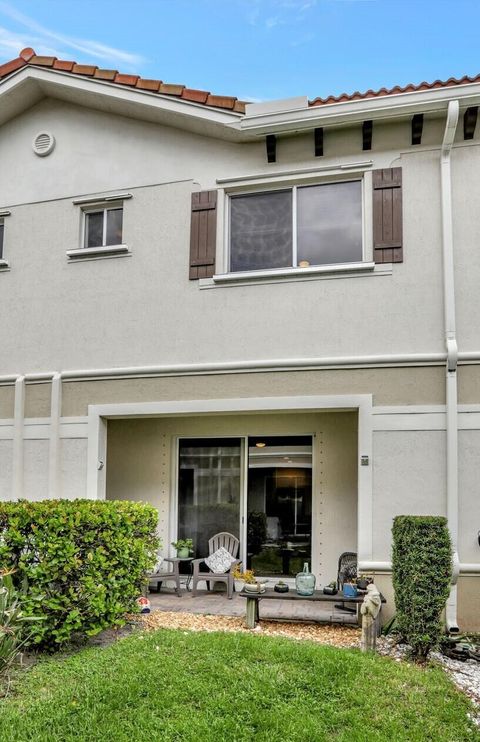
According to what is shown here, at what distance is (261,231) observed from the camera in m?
9.19

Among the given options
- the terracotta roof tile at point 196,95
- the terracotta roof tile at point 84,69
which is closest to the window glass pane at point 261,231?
the terracotta roof tile at point 196,95

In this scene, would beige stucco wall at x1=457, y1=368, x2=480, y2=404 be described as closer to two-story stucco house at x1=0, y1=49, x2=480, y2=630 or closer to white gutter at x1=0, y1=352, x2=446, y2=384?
two-story stucco house at x1=0, y1=49, x2=480, y2=630

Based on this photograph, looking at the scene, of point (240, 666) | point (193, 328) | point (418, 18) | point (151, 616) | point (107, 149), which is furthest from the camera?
point (418, 18)

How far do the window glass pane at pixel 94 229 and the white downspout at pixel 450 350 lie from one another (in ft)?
17.8

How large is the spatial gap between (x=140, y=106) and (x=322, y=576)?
7.99m

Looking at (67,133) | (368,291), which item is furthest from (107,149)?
(368,291)

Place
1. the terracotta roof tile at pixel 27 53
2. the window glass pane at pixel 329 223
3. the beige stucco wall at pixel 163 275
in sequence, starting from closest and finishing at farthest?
the beige stucco wall at pixel 163 275, the window glass pane at pixel 329 223, the terracotta roof tile at pixel 27 53

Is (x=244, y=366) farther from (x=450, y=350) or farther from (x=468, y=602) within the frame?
(x=468, y=602)

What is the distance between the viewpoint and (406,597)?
6398 millimetres

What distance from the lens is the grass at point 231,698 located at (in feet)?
15.8

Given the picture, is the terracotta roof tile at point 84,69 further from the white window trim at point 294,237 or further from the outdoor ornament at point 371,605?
the outdoor ornament at point 371,605

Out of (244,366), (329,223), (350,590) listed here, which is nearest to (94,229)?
(244,366)

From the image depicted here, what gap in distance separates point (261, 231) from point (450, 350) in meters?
3.35

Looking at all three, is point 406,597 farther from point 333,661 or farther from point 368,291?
point 368,291
